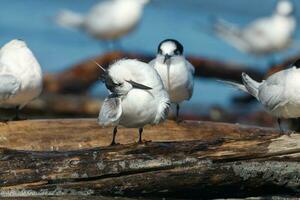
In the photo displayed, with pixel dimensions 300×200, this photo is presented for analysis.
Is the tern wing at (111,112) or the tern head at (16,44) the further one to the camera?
the tern head at (16,44)

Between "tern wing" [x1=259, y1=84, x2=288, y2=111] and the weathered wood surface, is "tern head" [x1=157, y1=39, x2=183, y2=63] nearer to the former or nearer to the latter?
"tern wing" [x1=259, y1=84, x2=288, y2=111]

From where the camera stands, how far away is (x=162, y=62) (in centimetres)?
864

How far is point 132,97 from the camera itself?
6473 mm

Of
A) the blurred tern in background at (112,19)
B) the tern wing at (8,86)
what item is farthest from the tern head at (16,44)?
the blurred tern in background at (112,19)

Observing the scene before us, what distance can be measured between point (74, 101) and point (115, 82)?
7.36 metres

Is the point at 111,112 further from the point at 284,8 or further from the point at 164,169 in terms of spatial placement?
the point at 284,8

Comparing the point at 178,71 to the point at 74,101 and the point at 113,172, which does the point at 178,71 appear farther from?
the point at 74,101

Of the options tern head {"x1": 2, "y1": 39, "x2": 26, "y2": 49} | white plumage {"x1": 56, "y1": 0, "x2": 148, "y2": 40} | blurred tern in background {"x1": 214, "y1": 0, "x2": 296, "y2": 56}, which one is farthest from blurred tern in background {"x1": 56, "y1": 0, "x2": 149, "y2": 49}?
tern head {"x1": 2, "y1": 39, "x2": 26, "y2": 49}

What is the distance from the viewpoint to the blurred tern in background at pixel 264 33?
18016 mm

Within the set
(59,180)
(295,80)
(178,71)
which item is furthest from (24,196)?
(178,71)

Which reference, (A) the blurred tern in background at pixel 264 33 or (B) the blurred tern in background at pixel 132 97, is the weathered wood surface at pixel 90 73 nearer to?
(A) the blurred tern in background at pixel 264 33

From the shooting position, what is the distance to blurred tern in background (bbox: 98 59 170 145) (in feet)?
21.2

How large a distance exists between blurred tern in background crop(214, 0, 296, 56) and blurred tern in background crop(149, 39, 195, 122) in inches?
375

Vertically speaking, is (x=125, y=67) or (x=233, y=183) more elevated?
(x=125, y=67)
